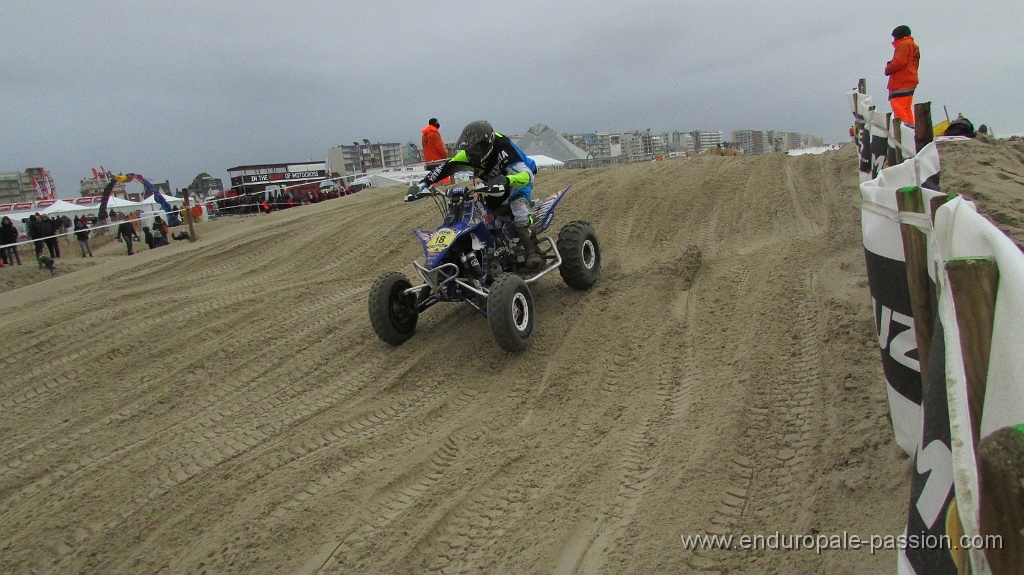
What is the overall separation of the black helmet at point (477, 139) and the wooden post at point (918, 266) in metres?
4.17

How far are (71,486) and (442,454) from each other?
2.39 metres

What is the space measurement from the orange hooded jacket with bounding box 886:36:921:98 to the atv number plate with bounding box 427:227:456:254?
690 centimetres

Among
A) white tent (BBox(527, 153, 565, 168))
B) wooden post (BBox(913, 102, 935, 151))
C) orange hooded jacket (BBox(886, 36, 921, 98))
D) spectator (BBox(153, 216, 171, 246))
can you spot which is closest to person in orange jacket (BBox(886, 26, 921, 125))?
orange hooded jacket (BBox(886, 36, 921, 98))

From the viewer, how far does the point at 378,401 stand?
14.9 feet

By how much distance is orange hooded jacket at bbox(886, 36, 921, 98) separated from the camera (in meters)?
7.89

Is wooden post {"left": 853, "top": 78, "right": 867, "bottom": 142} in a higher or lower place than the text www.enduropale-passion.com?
higher

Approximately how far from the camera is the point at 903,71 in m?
8.05

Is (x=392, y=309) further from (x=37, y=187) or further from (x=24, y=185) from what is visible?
(x=24, y=185)

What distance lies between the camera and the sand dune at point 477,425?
9.18 ft

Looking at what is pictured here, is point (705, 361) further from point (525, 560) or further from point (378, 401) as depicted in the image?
point (378, 401)

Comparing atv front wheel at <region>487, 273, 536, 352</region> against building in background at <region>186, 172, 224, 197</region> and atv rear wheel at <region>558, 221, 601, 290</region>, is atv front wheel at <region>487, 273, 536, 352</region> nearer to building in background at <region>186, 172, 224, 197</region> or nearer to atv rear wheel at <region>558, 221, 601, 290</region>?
atv rear wheel at <region>558, 221, 601, 290</region>

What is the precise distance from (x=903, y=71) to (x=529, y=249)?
616 cm

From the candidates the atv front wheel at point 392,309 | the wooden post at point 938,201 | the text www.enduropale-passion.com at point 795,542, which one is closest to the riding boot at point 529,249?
the atv front wheel at point 392,309

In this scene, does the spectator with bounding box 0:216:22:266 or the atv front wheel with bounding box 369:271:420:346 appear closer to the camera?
the atv front wheel with bounding box 369:271:420:346
